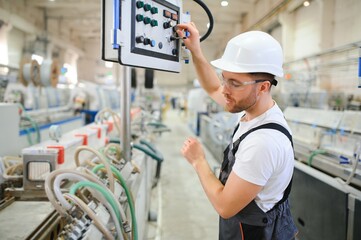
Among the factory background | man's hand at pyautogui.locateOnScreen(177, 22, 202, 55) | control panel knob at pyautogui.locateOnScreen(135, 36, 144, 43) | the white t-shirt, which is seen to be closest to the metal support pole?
the factory background

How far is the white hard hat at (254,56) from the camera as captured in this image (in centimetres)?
89

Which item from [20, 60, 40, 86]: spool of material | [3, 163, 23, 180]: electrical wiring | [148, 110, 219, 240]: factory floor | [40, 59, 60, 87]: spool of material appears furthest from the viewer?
[40, 59, 60, 87]: spool of material

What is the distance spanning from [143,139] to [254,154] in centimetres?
183

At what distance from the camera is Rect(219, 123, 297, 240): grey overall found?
924mm

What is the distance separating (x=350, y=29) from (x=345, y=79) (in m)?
0.95

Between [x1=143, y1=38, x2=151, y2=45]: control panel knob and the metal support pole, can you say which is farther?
the metal support pole

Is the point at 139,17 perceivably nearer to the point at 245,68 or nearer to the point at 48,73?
the point at 245,68

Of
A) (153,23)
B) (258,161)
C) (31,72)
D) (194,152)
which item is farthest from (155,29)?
(31,72)

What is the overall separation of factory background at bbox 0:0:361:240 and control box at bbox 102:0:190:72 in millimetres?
18

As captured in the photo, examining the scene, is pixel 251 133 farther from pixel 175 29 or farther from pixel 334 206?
pixel 334 206

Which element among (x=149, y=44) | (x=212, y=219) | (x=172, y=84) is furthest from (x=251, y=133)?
(x=172, y=84)

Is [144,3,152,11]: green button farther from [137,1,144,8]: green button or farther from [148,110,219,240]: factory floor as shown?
[148,110,219,240]: factory floor

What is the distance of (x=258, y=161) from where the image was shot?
2.63 feet

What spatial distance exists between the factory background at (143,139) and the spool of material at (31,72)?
14 millimetres
